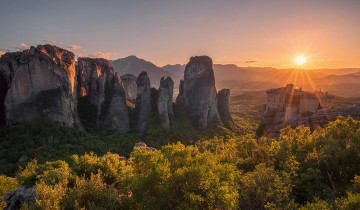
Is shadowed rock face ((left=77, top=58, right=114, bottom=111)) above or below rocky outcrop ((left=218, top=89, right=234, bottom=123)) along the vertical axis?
above

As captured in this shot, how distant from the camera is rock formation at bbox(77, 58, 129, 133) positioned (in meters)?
66.6

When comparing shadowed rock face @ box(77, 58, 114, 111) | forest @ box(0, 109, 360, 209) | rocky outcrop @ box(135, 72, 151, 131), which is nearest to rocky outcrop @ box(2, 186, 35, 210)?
forest @ box(0, 109, 360, 209)

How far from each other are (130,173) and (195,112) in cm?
6305

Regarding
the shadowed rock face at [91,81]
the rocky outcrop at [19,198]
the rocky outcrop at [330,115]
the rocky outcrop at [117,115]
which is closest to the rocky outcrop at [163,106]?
the rocky outcrop at [117,115]

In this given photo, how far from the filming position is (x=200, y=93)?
278 ft

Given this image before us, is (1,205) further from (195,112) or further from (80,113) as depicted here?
(195,112)

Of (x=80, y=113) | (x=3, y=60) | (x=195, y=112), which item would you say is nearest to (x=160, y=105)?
(x=195, y=112)

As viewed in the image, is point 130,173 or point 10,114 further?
point 10,114

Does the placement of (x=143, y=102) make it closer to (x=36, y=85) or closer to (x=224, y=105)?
(x=36, y=85)

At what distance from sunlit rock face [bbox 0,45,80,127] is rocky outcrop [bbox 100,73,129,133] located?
1172cm

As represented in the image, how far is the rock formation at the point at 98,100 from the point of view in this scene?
218 feet

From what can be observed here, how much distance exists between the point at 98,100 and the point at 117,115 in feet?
28.6

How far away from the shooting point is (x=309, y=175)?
2162cm

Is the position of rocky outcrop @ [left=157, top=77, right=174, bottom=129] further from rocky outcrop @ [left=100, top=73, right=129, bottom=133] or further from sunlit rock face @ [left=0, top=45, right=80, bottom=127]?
sunlit rock face @ [left=0, top=45, right=80, bottom=127]
